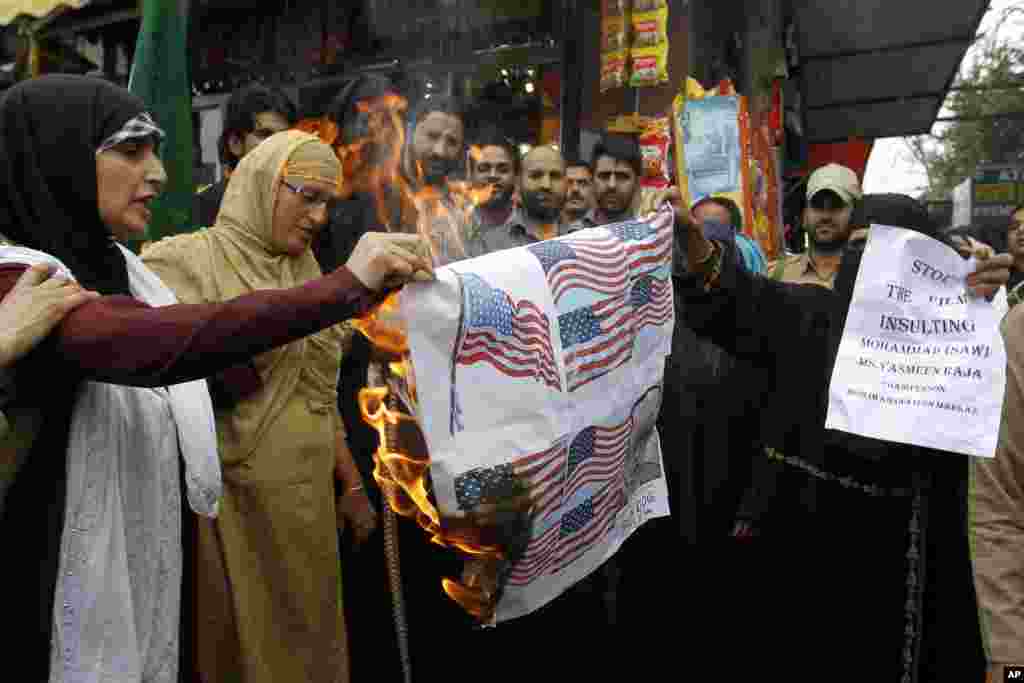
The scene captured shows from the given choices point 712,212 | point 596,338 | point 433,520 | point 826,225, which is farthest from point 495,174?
point 433,520

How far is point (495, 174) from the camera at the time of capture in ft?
15.7

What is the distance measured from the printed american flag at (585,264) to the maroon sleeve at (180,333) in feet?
2.34

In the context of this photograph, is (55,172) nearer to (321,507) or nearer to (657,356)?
(321,507)

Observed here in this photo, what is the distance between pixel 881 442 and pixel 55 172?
2.34 m

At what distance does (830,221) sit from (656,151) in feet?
7.94

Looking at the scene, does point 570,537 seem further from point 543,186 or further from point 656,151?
point 656,151

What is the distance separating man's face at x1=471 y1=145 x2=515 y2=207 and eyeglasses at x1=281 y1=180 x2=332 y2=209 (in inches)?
76.0

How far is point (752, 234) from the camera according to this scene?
700 centimetres

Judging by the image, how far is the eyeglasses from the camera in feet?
9.22

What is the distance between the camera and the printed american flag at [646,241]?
99.0 inches

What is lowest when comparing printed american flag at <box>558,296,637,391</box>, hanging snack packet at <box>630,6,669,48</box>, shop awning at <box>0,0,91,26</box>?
printed american flag at <box>558,296,637,391</box>

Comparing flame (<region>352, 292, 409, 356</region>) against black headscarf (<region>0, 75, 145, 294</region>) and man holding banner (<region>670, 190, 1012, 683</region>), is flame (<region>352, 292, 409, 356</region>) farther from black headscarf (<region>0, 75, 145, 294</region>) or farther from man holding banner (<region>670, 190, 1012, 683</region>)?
man holding banner (<region>670, 190, 1012, 683</region>)

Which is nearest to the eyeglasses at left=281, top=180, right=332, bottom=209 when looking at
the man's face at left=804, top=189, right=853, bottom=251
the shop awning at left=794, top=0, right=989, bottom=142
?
the man's face at left=804, top=189, right=853, bottom=251

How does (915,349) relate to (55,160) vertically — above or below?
below
